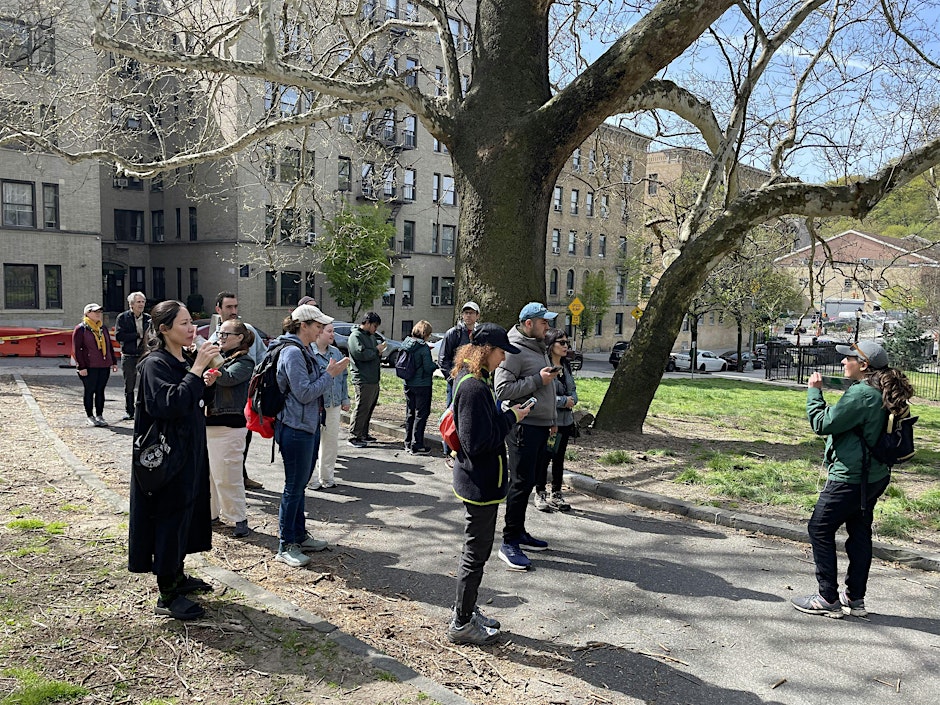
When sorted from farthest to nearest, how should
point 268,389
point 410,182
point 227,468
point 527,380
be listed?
point 410,182 → point 227,468 → point 527,380 → point 268,389

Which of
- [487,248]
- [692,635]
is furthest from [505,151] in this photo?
[692,635]

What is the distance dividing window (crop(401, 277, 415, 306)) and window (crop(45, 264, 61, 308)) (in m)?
18.7

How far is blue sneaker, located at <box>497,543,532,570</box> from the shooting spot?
5.90m

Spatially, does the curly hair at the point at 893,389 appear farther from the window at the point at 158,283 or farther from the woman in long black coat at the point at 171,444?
the window at the point at 158,283

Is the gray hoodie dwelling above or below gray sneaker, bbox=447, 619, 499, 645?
above

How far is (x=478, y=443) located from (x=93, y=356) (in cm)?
846

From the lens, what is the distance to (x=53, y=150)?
10.9 metres

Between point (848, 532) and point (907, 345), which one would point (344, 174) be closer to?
point (907, 345)

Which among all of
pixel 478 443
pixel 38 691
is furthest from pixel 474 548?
pixel 38 691

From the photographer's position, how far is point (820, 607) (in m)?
5.17

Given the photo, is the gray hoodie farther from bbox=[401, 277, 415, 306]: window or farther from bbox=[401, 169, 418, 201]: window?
bbox=[401, 277, 415, 306]: window

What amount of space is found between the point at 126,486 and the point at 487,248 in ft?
16.4

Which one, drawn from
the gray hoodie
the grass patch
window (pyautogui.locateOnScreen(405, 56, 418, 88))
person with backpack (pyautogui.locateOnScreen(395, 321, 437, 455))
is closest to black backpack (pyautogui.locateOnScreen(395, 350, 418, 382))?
person with backpack (pyautogui.locateOnScreen(395, 321, 437, 455))

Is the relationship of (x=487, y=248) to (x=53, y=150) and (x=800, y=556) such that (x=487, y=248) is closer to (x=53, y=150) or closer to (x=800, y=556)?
Answer: (x=800, y=556)
